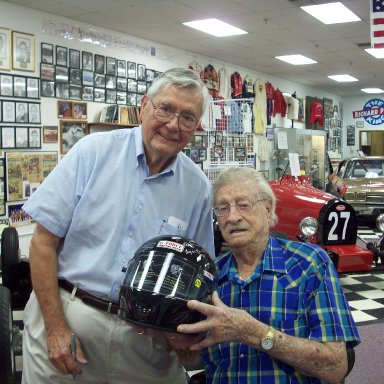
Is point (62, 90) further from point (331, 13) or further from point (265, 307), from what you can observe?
point (265, 307)

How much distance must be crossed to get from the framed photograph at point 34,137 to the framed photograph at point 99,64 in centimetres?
154

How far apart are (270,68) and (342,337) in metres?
11.5

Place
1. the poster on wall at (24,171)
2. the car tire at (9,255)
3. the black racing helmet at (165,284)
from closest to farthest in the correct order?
1. the black racing helmet at (165,284)
2. the car tire at (9,255)
3. the poster on wall at (24,171)

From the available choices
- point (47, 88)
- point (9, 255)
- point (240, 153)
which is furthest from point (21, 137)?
point (240, 153)

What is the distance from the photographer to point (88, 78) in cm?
771

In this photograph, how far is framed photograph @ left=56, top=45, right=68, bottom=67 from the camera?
716 centimetres

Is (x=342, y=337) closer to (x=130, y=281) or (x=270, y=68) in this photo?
(x=130, y=281)

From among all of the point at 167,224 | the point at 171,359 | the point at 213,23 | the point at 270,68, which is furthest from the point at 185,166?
the point at 270,68

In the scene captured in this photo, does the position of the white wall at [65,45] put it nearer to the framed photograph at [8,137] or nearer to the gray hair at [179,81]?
the framed photograph at [8,137]

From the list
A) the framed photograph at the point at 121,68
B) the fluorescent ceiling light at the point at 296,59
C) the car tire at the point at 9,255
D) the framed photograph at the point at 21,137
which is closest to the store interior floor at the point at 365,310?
the car tire at the point at 9,255

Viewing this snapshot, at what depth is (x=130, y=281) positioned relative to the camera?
1.54 meters

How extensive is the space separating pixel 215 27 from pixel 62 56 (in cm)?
256

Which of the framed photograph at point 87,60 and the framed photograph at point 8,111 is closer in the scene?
the framed photograph at point 8,111

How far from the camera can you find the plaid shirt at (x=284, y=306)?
5.33 ft
